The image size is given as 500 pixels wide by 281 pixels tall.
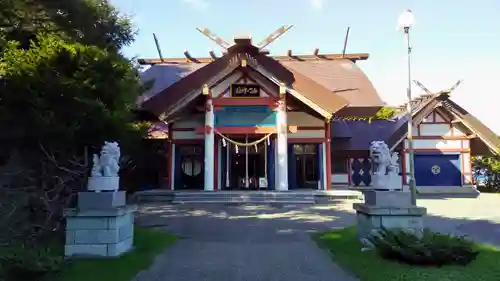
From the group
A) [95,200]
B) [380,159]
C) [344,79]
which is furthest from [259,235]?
[344,79]

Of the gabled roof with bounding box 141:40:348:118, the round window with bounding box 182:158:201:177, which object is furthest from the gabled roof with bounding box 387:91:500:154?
the round window with bounding box 182:158:201:177

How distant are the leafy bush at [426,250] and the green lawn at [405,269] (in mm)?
123

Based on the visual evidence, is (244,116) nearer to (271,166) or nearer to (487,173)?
(271,166)

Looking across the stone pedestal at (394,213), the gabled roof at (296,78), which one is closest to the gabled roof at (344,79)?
the gabled roof at (296,78)

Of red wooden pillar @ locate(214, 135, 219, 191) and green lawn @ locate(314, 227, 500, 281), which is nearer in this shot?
green lawn @ locate(314, 227, 500, 281)

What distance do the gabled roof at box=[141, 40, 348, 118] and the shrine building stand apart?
5cm

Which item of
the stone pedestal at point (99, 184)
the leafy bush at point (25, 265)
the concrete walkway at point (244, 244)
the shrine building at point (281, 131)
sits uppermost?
the shrine building at point (281, 131)

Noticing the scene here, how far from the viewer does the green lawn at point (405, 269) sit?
572 cm

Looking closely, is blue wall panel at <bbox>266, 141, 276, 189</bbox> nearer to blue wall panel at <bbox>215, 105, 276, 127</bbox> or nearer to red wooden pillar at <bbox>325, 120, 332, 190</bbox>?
blue wall panel at <bbox>215, 105, 276, 127</bbox>

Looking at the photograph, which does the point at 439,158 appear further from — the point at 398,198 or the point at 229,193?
the point at 398,198

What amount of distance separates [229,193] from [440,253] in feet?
39.5

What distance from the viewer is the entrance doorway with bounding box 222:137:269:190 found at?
20562 mm

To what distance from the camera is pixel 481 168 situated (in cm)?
2778

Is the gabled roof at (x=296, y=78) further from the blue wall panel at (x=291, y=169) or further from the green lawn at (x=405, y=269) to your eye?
the green lawn at (x=405, y=269)
